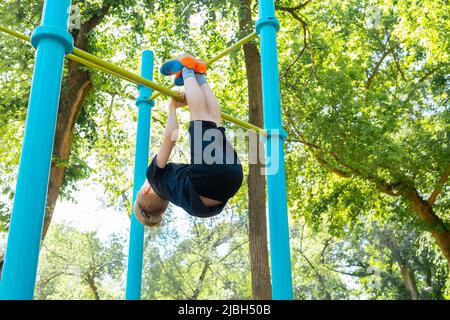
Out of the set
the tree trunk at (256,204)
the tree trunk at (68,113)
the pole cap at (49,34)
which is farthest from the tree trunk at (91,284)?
the pole cap at (49,34)

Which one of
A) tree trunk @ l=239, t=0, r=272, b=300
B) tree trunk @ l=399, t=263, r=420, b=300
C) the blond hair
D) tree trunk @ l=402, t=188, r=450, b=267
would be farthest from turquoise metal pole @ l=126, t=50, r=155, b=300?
tree trunk @ l=399, t=263, r=420, b=300

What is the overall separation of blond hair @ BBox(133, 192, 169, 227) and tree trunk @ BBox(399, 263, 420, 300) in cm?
1548

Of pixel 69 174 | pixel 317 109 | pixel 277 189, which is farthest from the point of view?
pixel 317 109

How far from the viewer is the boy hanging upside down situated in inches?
104

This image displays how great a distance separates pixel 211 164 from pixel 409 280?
16074 millimetres

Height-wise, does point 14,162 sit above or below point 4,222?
above

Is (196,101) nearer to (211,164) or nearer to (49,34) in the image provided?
(211,164)

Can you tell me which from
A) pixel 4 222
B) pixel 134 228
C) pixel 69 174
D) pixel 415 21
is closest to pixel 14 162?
pixel 69 174

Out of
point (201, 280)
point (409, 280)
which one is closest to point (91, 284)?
point (201, 280)

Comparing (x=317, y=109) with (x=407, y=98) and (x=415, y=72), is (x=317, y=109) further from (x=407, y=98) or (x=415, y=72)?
(x=415, y=72)

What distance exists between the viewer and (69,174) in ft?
26.7
